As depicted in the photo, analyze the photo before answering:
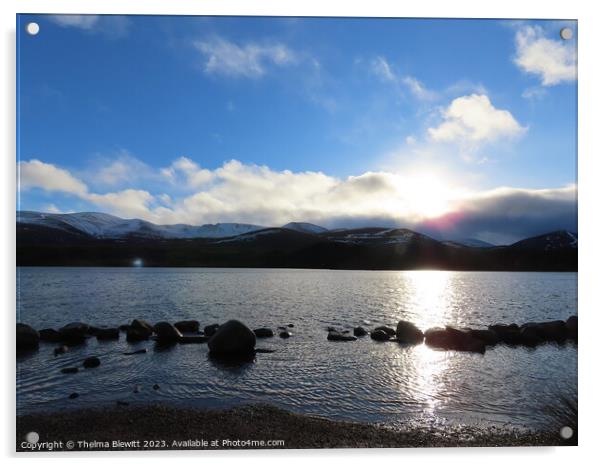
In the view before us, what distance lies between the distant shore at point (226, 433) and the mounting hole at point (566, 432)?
0.08 metres

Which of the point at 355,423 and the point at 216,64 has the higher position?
the point at 216,64

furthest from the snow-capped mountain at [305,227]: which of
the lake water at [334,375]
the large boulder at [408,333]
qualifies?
the large boulder at [408,333]

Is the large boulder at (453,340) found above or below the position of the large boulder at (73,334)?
above

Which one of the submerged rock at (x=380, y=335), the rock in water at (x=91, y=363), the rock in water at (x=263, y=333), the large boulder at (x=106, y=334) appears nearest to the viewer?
the rock in water at (x=91, y=363)

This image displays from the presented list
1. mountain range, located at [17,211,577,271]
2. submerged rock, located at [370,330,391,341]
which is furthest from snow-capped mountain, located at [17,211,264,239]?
submerged rock, located at [370,330,391,341]

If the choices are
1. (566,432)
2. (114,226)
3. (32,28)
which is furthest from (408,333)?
(32,28)

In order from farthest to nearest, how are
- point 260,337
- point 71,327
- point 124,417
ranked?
point 260,337
point 71,327
point 124,417

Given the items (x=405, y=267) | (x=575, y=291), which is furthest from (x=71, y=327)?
(x=575, y=291)

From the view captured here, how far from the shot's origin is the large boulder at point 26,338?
255 inches

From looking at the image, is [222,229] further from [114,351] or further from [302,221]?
[114,351]

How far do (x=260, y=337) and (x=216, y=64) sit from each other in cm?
923

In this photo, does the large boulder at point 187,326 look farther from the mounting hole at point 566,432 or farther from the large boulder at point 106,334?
the mounting hole at point 566,432

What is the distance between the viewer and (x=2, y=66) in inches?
248

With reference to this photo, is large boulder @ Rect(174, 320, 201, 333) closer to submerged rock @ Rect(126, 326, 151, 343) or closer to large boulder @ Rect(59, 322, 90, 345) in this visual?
submerged rock @ Rect(126, 326, 151, 343)
